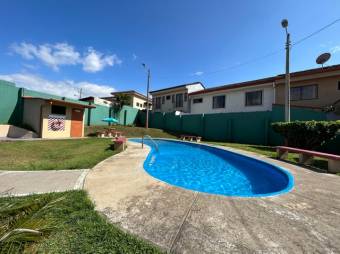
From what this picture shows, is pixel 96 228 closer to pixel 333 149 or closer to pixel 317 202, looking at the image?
pixel 317 202

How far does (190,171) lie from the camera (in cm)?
783

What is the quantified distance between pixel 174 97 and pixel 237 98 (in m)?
10.9

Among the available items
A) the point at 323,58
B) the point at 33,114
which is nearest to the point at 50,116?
the point at 33,114

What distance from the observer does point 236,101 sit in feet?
65.1

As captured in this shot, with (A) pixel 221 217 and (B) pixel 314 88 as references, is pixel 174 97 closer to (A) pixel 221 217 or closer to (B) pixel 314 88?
(B) pixel 314 88

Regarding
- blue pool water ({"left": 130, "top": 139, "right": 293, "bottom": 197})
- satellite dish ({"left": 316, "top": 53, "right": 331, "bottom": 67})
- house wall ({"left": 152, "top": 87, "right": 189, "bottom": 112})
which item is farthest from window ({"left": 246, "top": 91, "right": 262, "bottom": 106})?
blue pool water ({"left": 130, "top": 139, "right": 293, "bottom": 197})

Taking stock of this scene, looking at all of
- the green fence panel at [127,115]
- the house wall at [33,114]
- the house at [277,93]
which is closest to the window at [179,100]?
the house at [277,93]

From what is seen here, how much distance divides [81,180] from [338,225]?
5285mm

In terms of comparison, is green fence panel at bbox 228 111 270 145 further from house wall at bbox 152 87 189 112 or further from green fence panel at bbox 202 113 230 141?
house wall at bbox 152 87 189 112

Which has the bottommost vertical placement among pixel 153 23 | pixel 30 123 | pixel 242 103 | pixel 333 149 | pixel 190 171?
pixel 190 171

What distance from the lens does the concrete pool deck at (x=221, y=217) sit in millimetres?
2217

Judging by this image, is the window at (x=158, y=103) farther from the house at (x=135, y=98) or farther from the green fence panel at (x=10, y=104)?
the green fence panel at (x=10, y=104)

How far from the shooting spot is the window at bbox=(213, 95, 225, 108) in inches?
834

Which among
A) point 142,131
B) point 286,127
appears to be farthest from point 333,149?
point 142,131
